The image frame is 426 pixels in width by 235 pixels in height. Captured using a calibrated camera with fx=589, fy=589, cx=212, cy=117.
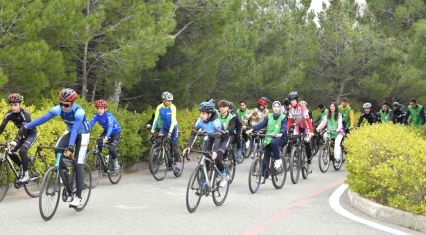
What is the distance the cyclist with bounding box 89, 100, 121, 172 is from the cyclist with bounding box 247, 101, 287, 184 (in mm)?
2844

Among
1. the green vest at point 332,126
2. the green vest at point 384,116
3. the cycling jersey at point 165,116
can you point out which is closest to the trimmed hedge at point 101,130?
the cycling jersey at point 165,116

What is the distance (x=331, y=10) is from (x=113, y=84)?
2388 cm

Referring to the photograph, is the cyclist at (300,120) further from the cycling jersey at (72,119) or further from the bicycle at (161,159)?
the cycling jersey at (72,119)

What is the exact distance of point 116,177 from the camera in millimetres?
12367

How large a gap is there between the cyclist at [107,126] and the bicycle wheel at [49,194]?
10.9 ft

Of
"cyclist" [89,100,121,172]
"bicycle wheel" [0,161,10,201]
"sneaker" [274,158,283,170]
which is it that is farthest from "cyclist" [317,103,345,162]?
"bicycle wheel" [0,161,10,201]

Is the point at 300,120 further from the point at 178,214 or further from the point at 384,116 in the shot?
the point at 384,116

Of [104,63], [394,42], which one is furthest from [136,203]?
[394,42]

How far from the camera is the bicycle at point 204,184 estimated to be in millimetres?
8945

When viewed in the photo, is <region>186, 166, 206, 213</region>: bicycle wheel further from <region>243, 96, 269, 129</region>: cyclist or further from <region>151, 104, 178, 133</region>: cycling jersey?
<region>243, 96, 269, 129</region>: cyclist

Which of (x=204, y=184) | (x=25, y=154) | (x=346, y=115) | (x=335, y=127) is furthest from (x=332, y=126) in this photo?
(x=25, y=154)

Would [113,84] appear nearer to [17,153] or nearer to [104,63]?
[104,63]

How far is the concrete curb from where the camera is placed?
26.0 ft

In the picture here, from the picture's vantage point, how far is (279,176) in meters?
12.1
